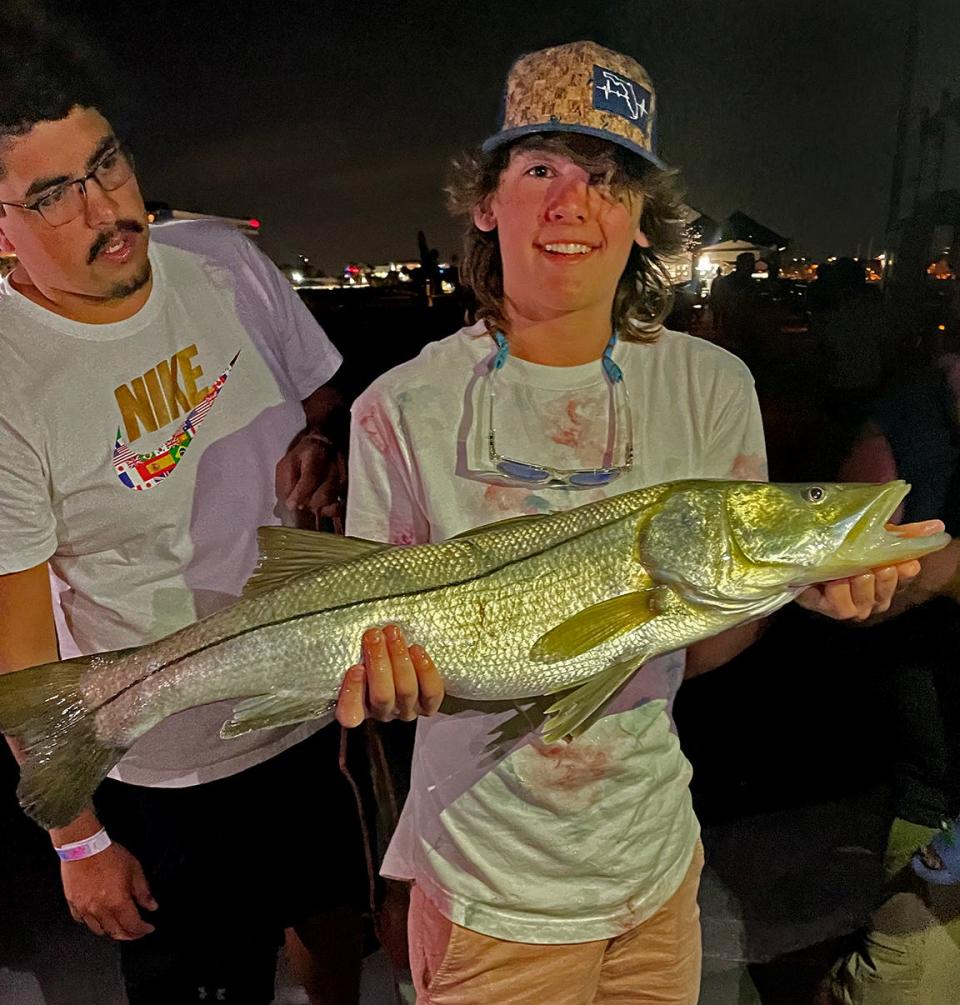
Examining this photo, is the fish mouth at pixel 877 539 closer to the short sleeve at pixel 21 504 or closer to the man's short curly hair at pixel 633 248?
the man's short curly hair at pixel 633 248

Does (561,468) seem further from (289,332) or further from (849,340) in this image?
(849,340)

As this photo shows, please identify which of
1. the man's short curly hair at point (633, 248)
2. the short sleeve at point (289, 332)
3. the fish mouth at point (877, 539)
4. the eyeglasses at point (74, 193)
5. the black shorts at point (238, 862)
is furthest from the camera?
the black shorts at point (238, 862)

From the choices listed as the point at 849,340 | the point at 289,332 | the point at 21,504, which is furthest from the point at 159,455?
the point at 849,340

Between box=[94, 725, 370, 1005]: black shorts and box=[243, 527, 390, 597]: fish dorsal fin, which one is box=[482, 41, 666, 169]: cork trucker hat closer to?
box=[243, 527, 390, 597]: fish dorsal fin

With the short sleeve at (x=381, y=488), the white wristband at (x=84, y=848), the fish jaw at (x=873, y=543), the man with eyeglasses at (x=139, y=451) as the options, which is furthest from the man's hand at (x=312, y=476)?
the fish jaw at (x=873, y=543)

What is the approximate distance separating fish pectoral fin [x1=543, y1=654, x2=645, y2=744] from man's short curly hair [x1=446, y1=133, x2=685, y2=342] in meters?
0.67

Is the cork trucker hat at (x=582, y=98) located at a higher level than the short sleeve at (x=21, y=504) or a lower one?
higher

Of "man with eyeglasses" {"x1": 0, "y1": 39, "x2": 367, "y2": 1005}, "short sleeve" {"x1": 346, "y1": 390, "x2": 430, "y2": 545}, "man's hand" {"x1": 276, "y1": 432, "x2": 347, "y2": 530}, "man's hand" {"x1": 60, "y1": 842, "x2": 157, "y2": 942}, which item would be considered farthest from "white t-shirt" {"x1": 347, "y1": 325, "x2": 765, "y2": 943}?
"man's hand" {"x1": 60, "y1": 842, "x2": 157, "y2": 942}

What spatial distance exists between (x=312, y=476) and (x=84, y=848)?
0.97m

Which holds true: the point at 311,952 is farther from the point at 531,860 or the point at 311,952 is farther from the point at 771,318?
the point at 771,318

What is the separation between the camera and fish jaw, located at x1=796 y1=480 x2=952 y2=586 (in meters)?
1.28

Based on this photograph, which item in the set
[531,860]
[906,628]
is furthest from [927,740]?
[531,860]

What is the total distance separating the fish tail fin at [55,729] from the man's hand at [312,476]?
51 centimetres

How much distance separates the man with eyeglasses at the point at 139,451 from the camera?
4.63 ft
